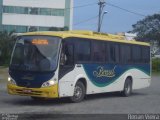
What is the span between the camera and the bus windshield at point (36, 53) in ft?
60.8

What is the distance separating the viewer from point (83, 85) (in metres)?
20.4

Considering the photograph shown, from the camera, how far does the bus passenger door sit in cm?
1868

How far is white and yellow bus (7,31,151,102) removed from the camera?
18.5 meters

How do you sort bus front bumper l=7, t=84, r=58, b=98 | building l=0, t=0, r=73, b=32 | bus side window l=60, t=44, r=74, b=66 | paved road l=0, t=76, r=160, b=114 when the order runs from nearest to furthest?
1. paved road l=0, t=76, r=160, b=114
2. bus front bumper l=7, t=84, r=58, b=98
3. bus side window l=60, t=44, r=74, b=66
4. building l=0, t=0, r=73, b=32

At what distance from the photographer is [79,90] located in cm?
1991

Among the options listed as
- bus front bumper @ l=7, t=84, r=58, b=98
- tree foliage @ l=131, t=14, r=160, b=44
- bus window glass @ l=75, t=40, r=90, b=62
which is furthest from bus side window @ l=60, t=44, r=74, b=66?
tree foliage @ l=131, t=14, r=160, b=44

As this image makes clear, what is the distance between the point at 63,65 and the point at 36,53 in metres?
1.07

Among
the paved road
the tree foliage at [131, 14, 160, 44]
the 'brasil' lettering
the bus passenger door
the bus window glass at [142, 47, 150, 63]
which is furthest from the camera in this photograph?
the tree foliage at [131, 14, 160, 44]

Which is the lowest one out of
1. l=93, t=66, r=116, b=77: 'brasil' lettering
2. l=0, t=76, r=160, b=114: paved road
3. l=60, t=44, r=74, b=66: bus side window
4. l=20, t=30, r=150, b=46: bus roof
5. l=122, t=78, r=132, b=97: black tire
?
l=0, t=76, r=160, b=114: paved road

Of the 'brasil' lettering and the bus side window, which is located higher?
the bus side window

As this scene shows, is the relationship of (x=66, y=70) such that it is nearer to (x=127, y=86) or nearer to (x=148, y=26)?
(x=127, y=86)

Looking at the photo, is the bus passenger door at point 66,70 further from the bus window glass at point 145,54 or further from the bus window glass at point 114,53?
the bus window glass at point 145,54

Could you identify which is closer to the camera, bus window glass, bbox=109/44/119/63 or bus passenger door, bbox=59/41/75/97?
bus passenger door, bbox=59/41/75/97

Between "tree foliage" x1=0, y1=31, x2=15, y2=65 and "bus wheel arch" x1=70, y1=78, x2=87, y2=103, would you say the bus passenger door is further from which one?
"tree foliage" x1=0, y1=31, x2=15, y2=65
